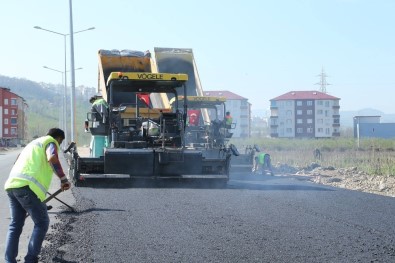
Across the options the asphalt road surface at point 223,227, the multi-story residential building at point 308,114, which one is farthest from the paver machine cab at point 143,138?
the multi-story residential building at point 308,114

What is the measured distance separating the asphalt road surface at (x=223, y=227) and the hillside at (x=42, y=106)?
2035 centimetres

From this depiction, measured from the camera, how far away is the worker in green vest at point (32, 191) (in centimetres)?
572

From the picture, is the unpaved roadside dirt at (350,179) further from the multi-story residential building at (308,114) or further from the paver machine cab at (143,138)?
the multi-story residential building at (308,114)

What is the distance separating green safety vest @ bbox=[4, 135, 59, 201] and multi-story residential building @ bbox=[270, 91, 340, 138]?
87179 millimetres

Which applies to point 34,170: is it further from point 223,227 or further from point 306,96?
point 306,96

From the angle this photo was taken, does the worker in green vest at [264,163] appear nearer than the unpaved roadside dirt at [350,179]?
No

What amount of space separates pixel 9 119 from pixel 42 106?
63263mm

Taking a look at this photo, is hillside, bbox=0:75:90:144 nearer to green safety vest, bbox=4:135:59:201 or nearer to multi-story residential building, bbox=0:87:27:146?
multi-story residential building, bbox=0:87:27:146

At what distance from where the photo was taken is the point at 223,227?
768cm

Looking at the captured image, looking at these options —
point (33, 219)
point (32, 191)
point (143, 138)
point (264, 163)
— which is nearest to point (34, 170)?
point (32, 191)

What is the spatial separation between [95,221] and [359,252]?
3.74 m

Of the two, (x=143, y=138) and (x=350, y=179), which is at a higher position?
(x=143, y=138)

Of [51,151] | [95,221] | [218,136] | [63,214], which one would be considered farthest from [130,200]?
[218,136]

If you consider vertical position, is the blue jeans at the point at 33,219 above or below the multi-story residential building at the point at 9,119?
below
